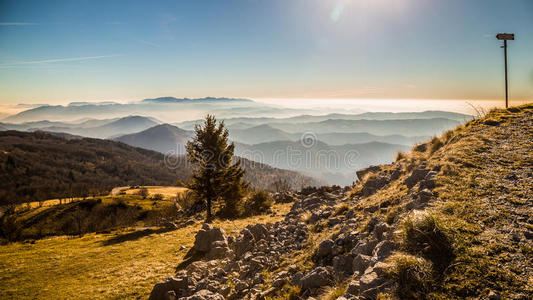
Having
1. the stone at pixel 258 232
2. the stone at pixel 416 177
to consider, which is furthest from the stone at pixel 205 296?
the stone at pixel 416 177

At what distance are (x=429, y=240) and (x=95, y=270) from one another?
1672 centimetres

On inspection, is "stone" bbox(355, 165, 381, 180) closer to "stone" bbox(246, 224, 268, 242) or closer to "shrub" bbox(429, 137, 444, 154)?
"shrub" bbox(429, 137, 444, 154)

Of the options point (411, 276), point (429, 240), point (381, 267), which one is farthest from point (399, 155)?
point (411, 276)

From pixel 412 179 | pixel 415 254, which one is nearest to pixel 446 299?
A: pixel 415 254

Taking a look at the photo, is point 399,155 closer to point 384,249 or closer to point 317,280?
point 384,249

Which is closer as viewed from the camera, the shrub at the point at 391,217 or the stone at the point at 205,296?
the stone at the point at 205,296

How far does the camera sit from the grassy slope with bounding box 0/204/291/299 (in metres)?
11.4

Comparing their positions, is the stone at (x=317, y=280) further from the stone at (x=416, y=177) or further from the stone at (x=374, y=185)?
the stone at (x=374, y=185)

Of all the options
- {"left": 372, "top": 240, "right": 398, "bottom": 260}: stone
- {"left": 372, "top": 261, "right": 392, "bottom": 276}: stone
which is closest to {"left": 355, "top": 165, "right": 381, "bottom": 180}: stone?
{"left": 372, "top": 240, "right": 398, "bottom": 260}: stone

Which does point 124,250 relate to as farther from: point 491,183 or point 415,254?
point 491,183

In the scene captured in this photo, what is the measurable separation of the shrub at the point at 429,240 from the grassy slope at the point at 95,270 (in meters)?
10.5

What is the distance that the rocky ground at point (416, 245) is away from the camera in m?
4.86

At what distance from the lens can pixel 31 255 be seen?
58.1 feet

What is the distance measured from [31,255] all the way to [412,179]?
25.7 metres
